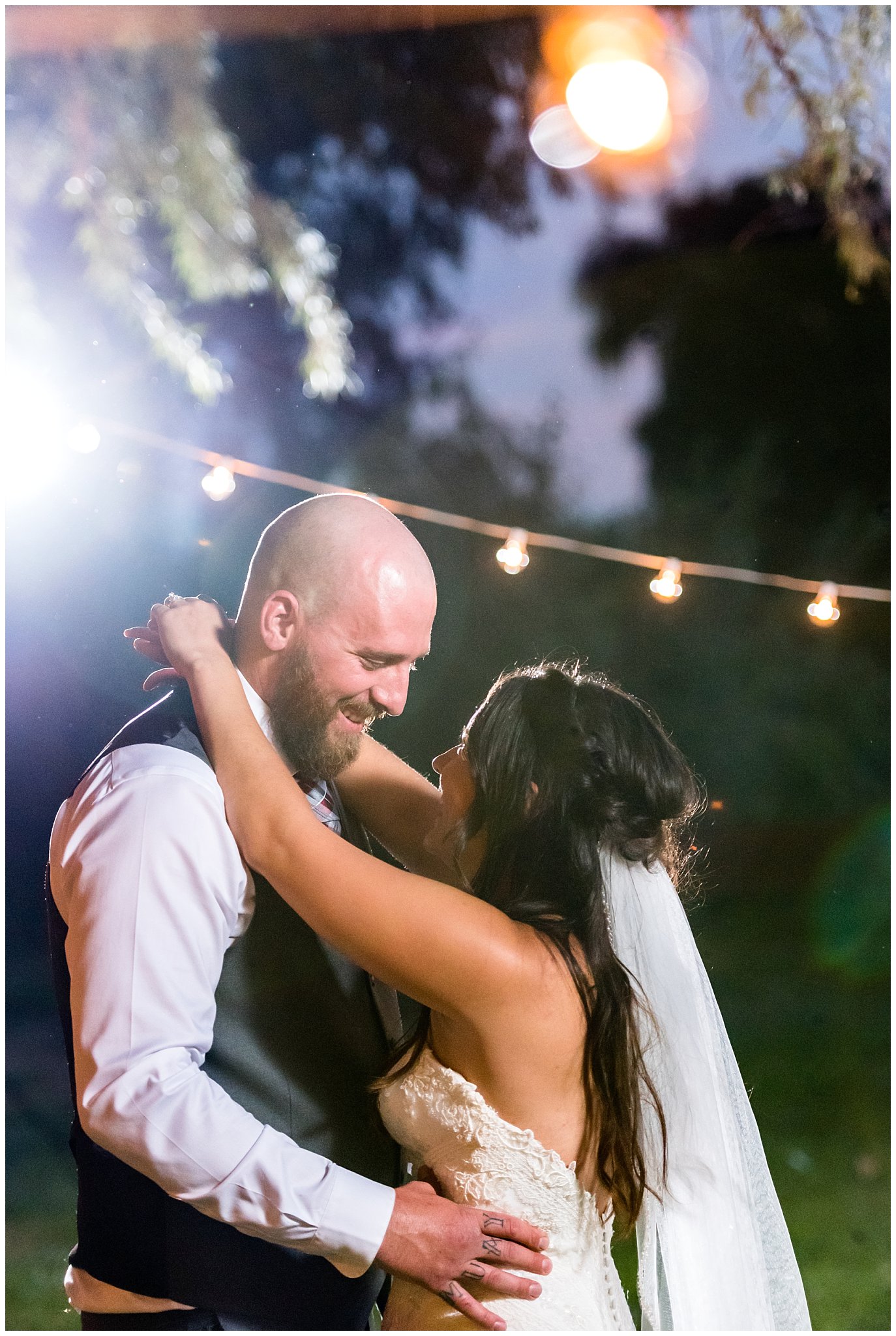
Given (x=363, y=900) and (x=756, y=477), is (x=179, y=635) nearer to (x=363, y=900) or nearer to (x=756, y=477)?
(x=363, y=900)

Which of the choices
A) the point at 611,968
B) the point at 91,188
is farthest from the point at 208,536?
the point at 611,968

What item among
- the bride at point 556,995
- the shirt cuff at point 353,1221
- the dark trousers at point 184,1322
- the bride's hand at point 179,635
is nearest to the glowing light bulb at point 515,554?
the bride at point 556,995

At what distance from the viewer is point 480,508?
Answer: 85.0 inches

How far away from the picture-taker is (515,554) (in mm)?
2160

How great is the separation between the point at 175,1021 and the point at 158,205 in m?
1.60

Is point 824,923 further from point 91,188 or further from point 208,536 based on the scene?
point 91,188

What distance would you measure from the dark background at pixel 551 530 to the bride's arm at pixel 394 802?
0.19 ft

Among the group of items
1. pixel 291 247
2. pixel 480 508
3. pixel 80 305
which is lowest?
pixel 480 508

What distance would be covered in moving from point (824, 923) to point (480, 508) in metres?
1.20

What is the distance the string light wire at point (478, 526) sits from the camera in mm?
2092

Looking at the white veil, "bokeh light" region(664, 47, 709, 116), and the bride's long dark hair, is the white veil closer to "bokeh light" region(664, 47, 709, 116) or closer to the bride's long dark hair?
the bride's long dark hair

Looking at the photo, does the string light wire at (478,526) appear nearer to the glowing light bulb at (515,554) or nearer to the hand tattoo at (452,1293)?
the glowing light bulb at (515,554)

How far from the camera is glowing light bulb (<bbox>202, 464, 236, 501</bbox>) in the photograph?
6.82ft

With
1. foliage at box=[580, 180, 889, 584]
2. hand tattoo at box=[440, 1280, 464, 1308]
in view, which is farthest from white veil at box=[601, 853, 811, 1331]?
foliage at box=[580, 180, 889, 584]
